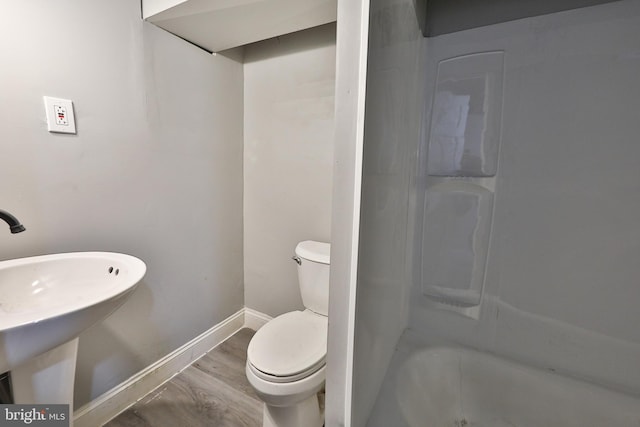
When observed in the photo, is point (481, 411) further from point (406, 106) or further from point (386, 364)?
point (406, 106)

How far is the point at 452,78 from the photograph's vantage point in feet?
3.89

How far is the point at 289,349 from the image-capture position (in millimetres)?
1126

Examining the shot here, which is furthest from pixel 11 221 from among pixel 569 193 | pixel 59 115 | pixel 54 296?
pixel 569 193

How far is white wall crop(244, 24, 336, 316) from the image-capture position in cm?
153

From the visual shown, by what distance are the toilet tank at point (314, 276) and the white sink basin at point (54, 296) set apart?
762mm

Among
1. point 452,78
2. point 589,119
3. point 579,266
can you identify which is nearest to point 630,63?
point 589,119

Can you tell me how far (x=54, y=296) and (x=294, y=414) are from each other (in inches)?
37.5

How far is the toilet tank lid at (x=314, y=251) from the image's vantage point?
1.42 metres

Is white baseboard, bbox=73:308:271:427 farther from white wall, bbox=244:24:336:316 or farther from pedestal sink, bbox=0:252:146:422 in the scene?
pedestal sink, bbox=0:252:146:422

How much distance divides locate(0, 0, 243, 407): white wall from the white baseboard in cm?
5

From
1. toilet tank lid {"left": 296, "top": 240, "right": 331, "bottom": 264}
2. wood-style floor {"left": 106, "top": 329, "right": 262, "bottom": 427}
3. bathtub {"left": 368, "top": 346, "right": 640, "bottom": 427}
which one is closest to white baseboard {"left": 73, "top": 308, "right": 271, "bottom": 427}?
wood-style floor {"left": 106, "top": 329, "right": 262, "bottom": 427}

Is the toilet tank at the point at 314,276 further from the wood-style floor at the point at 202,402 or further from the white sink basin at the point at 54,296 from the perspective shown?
the white sink basin at the point at 54,296

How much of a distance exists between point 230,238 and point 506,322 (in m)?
1.58

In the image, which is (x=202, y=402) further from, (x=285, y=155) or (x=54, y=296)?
(x=285, y=155)
